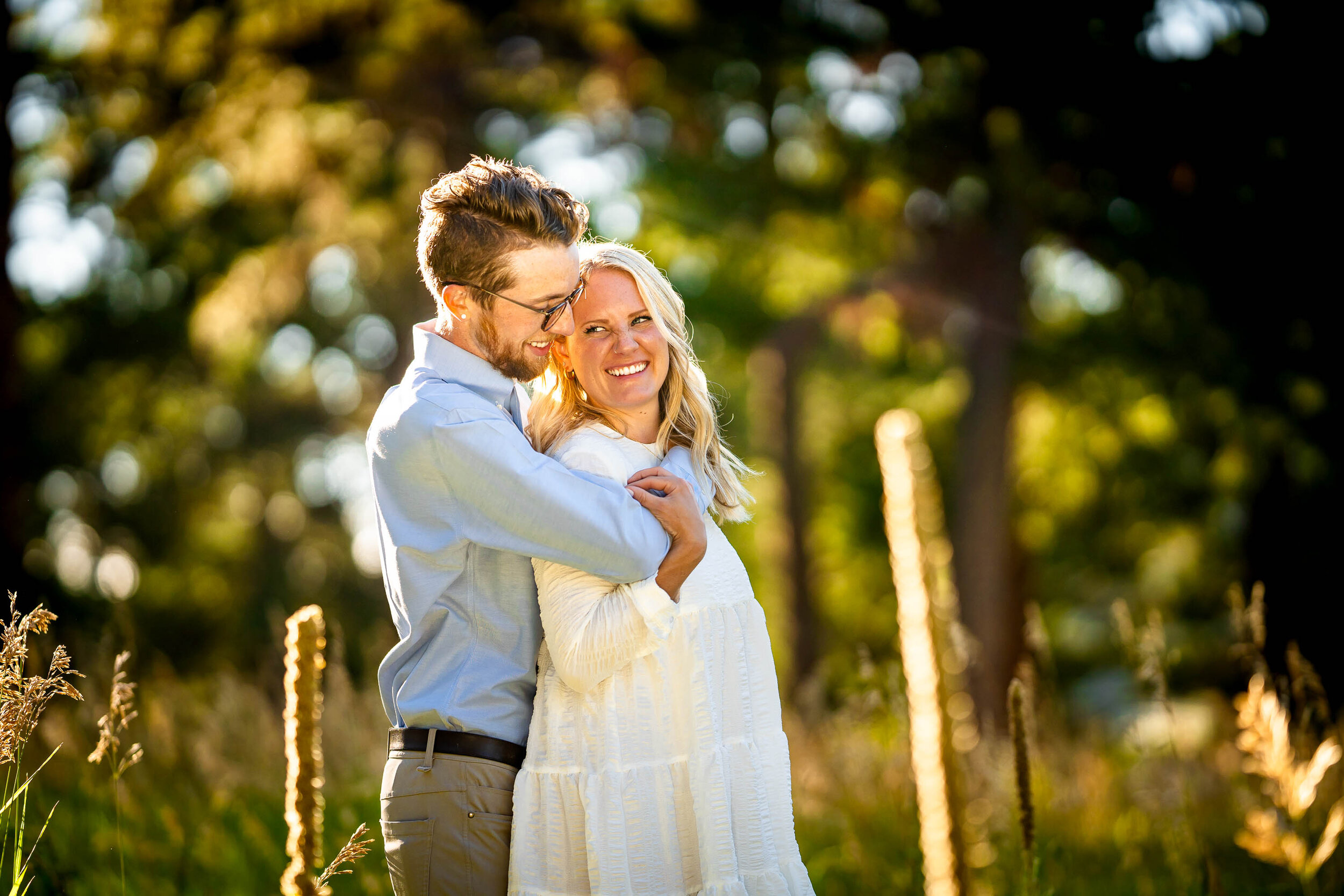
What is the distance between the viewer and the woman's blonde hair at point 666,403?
2.96 metres

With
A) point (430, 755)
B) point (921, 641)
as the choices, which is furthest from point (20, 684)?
point (921, 641)

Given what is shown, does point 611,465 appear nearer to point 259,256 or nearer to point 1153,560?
point 259,256

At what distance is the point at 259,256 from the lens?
34.1 feet

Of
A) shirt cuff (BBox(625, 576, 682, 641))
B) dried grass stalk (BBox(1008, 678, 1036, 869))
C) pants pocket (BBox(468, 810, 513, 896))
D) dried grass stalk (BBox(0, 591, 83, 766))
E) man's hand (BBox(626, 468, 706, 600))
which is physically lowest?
pants pocket (BBox(468, 810, 513, 896))

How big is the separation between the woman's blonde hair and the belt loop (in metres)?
0.82

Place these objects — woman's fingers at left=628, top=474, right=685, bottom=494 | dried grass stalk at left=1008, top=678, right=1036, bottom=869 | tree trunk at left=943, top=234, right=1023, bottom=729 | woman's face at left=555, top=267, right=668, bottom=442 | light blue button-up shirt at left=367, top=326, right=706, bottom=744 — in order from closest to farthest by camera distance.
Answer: dried grass stalk at left=1008, top=678, right=1036, bottom=869
light blue button-up shirt at left=367, top=326, right=706, bottom=744
woman's fingers at left=628, top=474, right=685, bottom=494
woman's face at left=555, top=267, right=668, bottom=442
tree trunk at left=943, top=234, right=1023, bottom=729

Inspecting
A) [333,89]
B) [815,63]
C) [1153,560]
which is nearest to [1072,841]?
[815,63]

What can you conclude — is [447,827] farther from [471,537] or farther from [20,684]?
[20,684]

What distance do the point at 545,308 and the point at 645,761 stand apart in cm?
114

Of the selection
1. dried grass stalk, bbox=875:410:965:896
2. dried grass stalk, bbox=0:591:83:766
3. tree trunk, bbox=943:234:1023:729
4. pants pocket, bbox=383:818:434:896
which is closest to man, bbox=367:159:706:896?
pants pocket, bbox=383:818:434:896

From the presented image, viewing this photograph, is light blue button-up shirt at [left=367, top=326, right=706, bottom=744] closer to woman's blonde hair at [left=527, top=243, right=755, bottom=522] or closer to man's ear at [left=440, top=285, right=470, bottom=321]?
man's ear at [left=440, top=285, right=470, bottom=321]

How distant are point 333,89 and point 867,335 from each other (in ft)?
18.6

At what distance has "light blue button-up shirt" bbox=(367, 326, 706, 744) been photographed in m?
2.39

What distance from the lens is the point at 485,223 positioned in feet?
8.69
